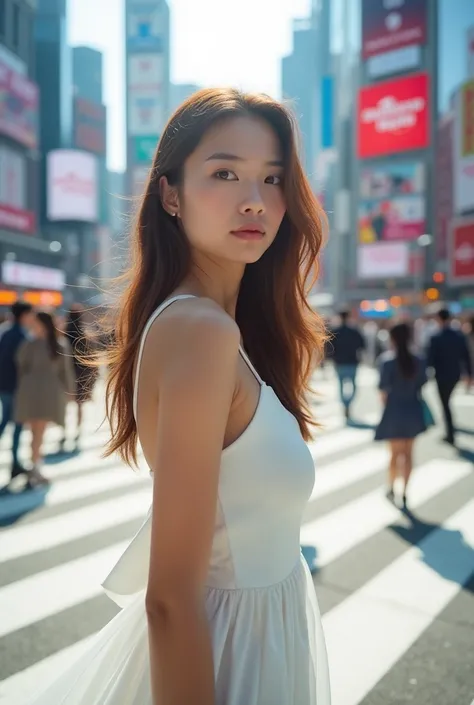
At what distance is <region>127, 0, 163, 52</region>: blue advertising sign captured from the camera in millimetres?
95438

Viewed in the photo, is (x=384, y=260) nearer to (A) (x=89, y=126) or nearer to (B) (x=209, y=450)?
(B) (x=209, y=450)

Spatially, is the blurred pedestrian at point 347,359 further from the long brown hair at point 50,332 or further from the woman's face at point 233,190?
the woman's face at point 233,190

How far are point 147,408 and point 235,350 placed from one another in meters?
0.20

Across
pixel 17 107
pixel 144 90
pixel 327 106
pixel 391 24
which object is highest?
pixel 144 90

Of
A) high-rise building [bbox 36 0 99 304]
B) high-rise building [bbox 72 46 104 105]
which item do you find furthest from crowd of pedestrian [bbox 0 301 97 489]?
high-rise building [bbox 72 46 104 105]

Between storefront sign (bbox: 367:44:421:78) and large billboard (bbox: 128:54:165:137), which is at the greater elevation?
large billboard (bbox: 128:54:165:137)

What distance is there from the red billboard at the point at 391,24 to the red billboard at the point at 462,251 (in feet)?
78.6

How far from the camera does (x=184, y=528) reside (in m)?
0.93

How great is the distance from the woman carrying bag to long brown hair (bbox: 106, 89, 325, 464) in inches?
157

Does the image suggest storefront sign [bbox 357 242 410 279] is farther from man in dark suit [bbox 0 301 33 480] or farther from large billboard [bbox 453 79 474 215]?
man in dark suit [bbox 0 301 33 480]

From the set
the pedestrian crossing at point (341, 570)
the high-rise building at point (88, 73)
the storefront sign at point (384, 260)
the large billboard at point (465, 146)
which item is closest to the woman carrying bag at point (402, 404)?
the pedestrian crossing at point (341, 570)

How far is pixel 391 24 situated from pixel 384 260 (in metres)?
21.2

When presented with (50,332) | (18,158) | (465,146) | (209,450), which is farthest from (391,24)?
(209,450)

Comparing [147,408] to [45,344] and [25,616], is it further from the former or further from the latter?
[45,344]
